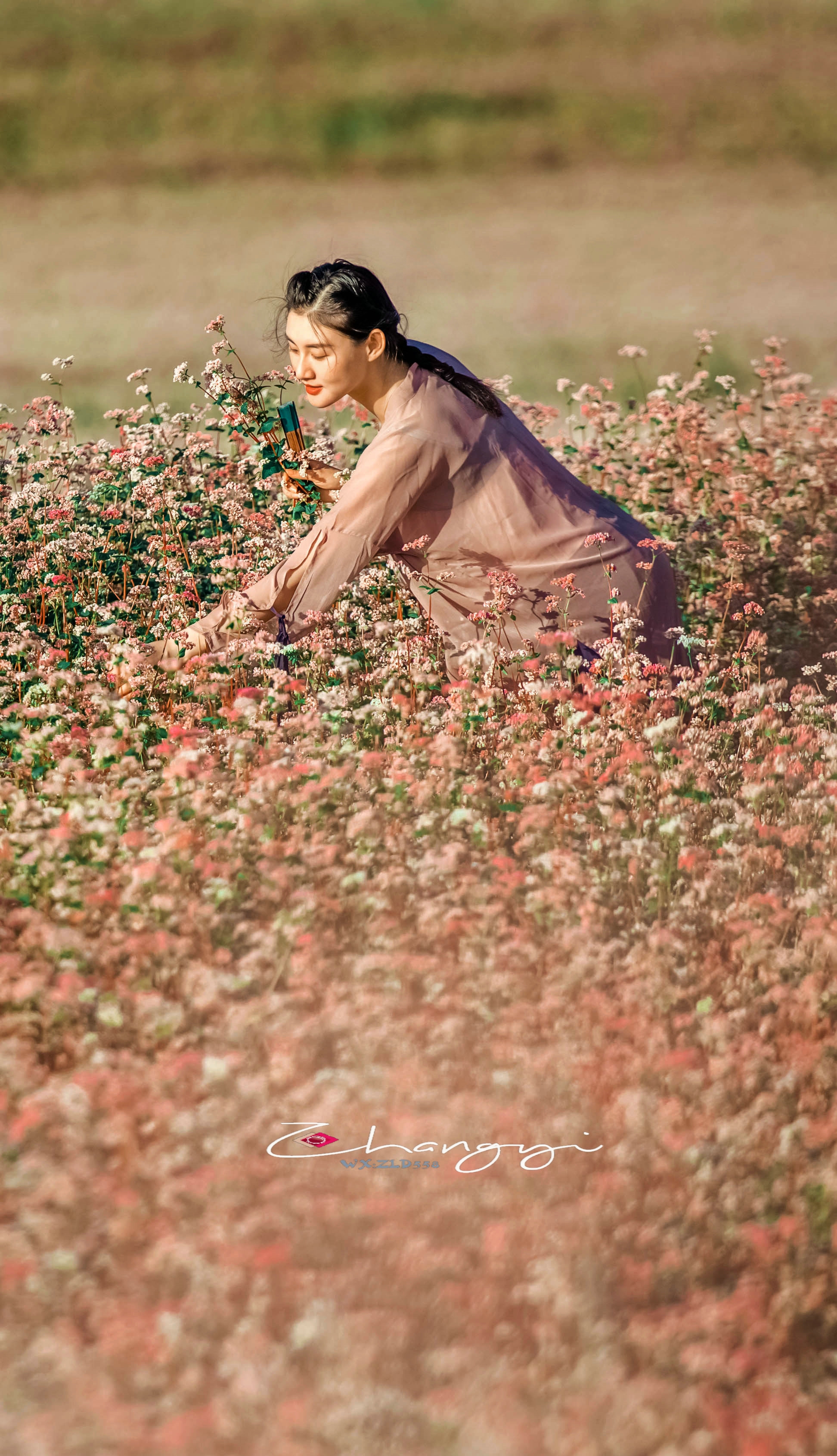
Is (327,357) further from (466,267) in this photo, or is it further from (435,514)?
(466,267)

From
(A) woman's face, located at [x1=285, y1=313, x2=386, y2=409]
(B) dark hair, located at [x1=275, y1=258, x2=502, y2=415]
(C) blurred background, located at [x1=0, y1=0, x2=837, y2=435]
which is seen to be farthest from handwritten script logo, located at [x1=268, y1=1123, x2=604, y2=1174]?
(C) blurred background, located at [x1=0, y1=0, x2=837, y2=435]

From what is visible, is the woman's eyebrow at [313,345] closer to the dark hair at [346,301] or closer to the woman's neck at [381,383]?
the dark hair at [346,301]

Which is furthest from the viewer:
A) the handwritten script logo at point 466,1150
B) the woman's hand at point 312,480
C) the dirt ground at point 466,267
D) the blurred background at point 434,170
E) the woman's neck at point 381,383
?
the blurred background at point 434,170

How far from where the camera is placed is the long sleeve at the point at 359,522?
3.71 metres

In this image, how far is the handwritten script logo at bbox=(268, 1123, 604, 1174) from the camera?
2408mm

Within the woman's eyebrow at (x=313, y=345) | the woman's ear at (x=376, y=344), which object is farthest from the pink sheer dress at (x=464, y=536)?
the woman's eyebrow at (x=313, y=345)

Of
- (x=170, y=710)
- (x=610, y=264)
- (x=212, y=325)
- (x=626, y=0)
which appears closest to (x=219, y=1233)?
(x=170, y=710)

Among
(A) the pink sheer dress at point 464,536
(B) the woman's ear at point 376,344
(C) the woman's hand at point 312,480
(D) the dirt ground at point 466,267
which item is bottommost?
(A) the pink sheer dress at point 464,536

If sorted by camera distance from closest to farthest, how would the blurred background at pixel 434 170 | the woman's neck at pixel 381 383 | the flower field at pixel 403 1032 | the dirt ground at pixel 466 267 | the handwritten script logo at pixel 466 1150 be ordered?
the flower field at pixel 403 1032 < the handwritten script logo at pixel 466 1150 < the woman's neck at pixel 381 383 < the dirt ground at pixel 466 267 < the blurred background at pixel 434 170

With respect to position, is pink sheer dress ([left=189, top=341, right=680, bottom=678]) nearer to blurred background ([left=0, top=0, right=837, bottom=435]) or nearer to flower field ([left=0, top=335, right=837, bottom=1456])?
flower field ([left=0, top=335, right=837, bottom=1456])

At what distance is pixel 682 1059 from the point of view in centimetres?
253

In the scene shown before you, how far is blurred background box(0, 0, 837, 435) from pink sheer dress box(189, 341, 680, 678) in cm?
749

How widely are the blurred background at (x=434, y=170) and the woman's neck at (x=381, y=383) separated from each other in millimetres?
7602

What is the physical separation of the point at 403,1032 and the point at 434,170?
2114 cm
